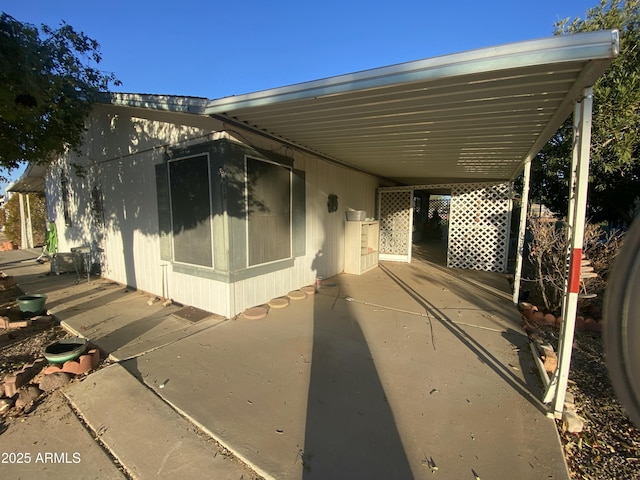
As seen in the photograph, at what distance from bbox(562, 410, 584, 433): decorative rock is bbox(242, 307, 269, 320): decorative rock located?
3318 millimetres

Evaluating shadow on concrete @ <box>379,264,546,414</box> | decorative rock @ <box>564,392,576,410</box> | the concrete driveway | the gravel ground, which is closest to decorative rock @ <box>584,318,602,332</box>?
the concrete driveway

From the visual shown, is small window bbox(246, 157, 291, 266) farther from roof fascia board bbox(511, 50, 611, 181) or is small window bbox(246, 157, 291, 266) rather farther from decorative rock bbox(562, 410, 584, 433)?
decorative rock bbox(562, 410, 584, 433)

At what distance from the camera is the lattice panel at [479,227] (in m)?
7.19

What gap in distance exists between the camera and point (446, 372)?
9.07ft

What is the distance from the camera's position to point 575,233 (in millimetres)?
2064

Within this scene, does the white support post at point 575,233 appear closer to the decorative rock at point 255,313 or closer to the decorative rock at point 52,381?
the decorative rock at point 255,313

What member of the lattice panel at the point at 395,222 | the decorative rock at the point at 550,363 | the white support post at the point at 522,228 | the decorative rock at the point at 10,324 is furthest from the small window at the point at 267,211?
the lattice panel at the point at 395,222

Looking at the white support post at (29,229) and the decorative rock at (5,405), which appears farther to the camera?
the white support post at (29,229)

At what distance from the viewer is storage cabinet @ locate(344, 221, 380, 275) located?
6.88m

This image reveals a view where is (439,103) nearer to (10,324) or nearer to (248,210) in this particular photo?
(248,210)

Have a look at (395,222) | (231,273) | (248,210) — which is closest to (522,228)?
(395,222)

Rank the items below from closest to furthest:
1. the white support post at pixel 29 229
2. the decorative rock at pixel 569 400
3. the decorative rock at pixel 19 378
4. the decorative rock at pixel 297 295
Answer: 1. the decorative rock at pixel 569 400
2. the decorative rock at pixel 19 378
3. the decorative rock at pixel 297 295
4. the white support post at pixel 29 229

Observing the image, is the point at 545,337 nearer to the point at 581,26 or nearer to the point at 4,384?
the point at 4,384

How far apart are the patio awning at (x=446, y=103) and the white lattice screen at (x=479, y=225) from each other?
278cm
